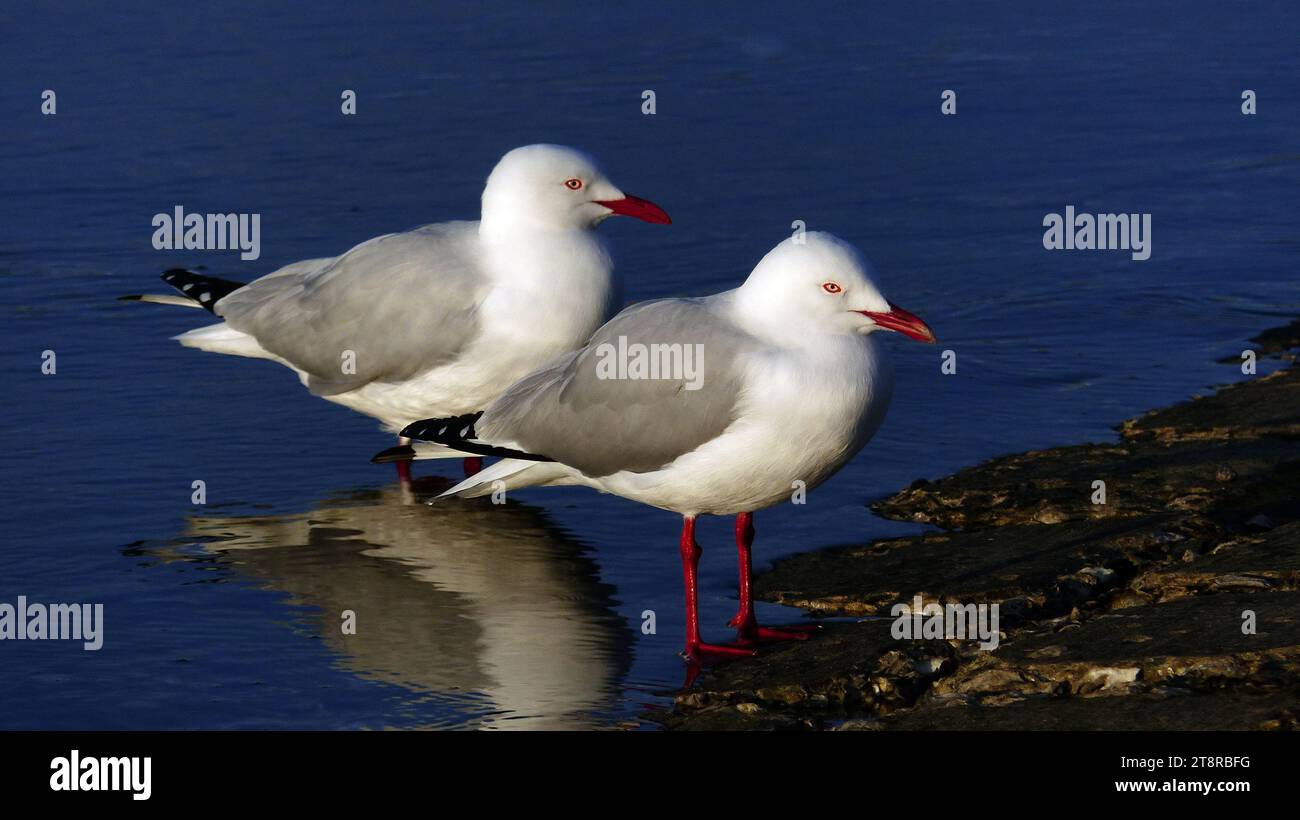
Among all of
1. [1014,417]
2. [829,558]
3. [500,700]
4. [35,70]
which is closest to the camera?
[500,700]

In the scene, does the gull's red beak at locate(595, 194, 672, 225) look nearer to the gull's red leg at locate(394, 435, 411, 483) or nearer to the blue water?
the blue water

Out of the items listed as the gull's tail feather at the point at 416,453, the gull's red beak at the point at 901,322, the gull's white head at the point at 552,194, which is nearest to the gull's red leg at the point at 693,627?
the gull's red beak at the point at 901,322

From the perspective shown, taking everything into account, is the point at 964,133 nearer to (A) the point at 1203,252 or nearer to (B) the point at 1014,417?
(A) the point at 1203,252

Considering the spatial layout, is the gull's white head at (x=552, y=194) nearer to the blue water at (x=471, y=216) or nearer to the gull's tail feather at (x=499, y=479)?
the blue water at (x=471, y=216)

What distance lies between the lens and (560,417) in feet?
23.8

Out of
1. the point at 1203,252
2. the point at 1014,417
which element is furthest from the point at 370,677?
the point at 1203,252

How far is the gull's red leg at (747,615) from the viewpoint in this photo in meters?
6.78

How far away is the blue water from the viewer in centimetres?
694

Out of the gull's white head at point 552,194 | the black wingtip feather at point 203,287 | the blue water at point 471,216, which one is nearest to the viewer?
the blue water at point 471,216

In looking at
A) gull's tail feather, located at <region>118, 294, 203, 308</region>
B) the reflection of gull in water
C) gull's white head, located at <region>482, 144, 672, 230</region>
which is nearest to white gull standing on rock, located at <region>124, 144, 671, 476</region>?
gull's white head, located at <region>482, 144, 672, 230</region>

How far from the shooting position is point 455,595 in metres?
7.38

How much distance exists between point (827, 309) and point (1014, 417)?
9.32 feet

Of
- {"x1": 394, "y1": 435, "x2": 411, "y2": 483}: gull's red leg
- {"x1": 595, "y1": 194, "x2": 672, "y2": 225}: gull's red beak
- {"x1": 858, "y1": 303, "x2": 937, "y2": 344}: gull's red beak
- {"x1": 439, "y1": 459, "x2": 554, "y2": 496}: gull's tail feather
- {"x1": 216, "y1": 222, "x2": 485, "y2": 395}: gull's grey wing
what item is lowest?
{"x1": 439, "y1": 459, "x2": 554, "y2": 496}: gull's tail feather

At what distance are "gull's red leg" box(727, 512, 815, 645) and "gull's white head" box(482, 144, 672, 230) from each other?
2.10 metres
